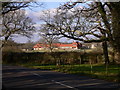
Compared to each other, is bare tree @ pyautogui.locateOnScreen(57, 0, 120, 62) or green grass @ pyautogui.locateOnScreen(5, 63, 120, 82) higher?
bare tree @ pyautogui.locateOnScreen(57, 0, 120, 62)

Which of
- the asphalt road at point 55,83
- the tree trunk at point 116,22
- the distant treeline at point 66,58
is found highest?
the tree trunk at point 116,22

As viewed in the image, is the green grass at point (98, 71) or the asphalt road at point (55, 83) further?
the green grass at point (98, 71)

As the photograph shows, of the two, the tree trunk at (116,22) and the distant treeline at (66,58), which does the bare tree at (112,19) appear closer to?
the tree trunk at (116,22)

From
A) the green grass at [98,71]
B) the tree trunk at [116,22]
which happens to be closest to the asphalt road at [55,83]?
the green grass at [98,71]

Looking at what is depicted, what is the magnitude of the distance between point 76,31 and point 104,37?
3371 millimetres

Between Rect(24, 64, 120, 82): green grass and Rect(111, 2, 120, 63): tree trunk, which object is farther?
Rect(111, 2, 120, 63): tree trunk

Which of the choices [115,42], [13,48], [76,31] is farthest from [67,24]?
[13,48]

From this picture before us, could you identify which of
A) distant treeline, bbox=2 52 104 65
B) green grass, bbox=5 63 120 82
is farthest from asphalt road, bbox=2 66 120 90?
distant treeline, bbox=2 52 104 65

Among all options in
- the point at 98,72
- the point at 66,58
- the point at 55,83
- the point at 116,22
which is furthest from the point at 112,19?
the point at 66,58

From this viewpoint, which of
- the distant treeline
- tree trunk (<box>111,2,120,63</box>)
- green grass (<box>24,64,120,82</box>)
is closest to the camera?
green grass (<box>24,64,120,82</box>)

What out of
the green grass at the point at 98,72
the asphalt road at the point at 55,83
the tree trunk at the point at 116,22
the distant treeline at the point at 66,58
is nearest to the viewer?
the asphalt road at the point at 55,83

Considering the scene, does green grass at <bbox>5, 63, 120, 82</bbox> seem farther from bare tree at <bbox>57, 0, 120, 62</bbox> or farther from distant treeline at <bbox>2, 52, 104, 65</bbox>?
distant treeline at <bbox>2, 52, 104, 65</bbox>

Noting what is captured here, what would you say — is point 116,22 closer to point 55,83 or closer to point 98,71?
point 98,71

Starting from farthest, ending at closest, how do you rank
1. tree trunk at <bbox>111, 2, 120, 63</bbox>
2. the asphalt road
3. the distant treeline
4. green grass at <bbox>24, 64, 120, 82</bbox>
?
the distant treeline
tree trunk at <bbox>111, 2, 120, 63</bbox>
green grass at <bbox>24, 64, 120, 82</bbox>
the asphalt road
